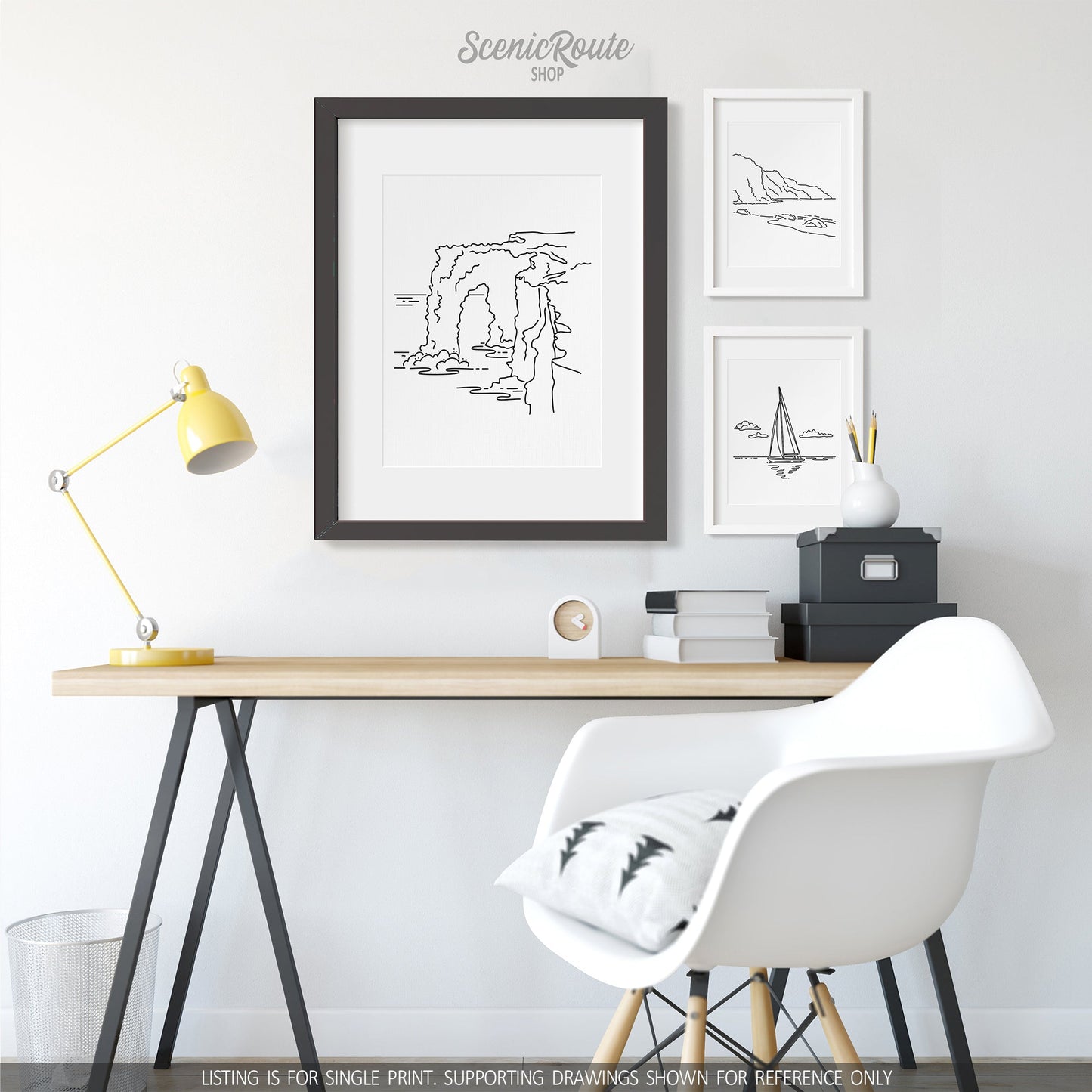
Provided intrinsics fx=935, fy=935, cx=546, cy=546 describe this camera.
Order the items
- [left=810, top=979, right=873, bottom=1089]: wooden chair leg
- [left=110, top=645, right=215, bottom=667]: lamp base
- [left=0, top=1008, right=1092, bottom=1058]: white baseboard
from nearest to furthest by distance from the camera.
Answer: [left=810, top=979, right=873, bottom=1089]: wooden chair leg
[left=110, top=645, right=215, bottom=667]: lamp base
[left=0, top=1008, right=1092, bottom=1058]: white baseboard

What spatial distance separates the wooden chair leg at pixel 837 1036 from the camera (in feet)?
3.84

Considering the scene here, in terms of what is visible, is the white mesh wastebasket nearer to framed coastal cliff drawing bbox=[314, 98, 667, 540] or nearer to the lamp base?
the lamp base

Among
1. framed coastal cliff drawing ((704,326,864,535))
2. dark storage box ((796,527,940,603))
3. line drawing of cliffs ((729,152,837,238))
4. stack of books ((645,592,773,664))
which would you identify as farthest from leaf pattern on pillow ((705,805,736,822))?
line drawing of cliffs ((729,152,837,238))

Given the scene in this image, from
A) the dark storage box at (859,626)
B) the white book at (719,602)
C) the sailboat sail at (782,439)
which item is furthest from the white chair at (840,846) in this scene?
the sailboat sail at (782,439)

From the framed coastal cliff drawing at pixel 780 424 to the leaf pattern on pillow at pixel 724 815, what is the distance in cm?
78

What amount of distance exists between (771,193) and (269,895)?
1.64m

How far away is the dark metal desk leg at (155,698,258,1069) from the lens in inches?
69.2

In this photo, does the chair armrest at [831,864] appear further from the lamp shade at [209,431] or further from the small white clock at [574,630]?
the lamp shade at [209,431]

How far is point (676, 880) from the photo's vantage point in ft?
3.59

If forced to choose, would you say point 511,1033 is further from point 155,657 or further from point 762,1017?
point 155,657

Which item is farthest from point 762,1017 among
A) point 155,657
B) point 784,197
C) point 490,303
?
point 784,197

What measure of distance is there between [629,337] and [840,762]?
1.12 meters

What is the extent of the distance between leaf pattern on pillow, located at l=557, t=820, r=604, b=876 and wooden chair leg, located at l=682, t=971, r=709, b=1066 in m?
0.20

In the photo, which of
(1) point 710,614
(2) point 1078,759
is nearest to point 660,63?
(1) point 710,614
